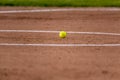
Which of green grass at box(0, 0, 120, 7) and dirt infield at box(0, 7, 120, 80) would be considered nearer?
dirt infield at box(0, 7, 120, 80)

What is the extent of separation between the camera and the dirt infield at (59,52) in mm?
9117

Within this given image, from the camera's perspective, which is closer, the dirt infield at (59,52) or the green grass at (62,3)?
the dirt infield at (59,52)

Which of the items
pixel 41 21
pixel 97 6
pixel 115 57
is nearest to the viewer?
pixel 115 57

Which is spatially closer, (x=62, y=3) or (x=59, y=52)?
(x=59, y=52)

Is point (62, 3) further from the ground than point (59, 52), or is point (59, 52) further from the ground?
point (59, 52)

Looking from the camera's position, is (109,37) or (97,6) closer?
(109,37)

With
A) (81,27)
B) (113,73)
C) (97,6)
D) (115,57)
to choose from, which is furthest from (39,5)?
(113,73)

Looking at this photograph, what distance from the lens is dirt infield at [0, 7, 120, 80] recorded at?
9.12m

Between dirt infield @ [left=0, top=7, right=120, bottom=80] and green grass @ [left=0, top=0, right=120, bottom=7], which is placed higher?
dirt infield @ [left=0, top=7, right=120, bottom=80]

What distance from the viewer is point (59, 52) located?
1087 centimetres

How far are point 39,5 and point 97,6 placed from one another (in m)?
2.28

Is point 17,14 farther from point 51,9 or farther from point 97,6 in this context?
point 97,6

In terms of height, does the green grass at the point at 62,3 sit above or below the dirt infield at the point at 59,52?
below

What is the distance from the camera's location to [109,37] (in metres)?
12.7
